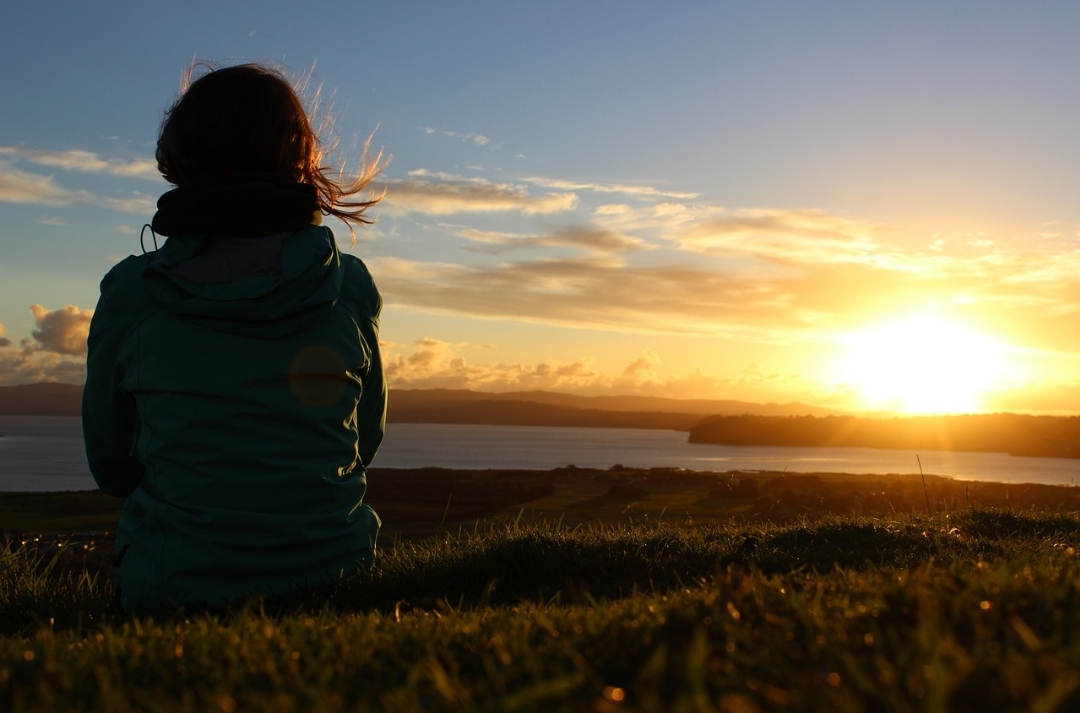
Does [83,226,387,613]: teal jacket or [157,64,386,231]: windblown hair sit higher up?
[157,64,386,231]: windblown hair

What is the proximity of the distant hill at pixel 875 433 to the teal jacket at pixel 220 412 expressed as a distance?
11561 cm

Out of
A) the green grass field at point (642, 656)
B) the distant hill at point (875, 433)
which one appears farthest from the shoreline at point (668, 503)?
the distant hill at point (875, 433)

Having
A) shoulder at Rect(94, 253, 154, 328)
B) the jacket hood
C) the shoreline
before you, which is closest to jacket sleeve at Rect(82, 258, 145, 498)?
shoulder at Rect(94, 253, 154, 328)

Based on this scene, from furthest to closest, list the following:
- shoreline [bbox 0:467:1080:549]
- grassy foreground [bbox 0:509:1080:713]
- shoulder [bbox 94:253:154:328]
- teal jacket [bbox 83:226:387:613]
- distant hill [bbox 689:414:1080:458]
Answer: distant hill [bbox 689:414:1080:458]
shoreline [bbox 0:467:1080:549]
shoulder [bbox 94:253:154:328]
teal jacket [bbox 83:226:387:613]
grassy foreground [bbox 0:509:1080:713]

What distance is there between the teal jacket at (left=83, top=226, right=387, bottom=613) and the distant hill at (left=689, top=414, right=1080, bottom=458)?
116m

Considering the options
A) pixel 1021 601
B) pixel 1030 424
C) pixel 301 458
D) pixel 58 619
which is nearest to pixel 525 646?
pixel 1021 601

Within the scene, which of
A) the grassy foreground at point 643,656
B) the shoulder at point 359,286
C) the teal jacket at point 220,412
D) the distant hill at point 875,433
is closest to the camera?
the grassy foreground at point 643,656

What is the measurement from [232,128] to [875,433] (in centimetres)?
13962

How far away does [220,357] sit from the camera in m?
3.60

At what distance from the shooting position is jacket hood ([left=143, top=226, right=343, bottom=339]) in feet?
11.6

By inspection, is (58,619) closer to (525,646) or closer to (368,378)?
(368,378)

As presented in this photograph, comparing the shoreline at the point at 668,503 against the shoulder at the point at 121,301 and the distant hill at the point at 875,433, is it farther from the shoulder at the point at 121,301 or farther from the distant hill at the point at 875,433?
the distant hill at the point at 875,433

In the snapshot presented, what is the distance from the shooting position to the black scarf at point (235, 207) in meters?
3.62

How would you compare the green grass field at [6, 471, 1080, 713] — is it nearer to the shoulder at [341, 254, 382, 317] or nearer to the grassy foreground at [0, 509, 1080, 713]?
the grassy foreground at [0, 509, 1080, 713]
